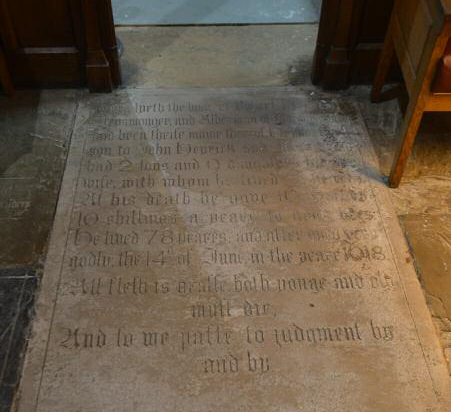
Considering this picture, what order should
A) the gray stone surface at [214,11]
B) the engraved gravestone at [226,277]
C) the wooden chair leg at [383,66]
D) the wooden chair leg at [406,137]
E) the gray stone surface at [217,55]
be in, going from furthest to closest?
the gray stone surface at [214,11] → the gray stone surface at [217,55] → the wooden chair leg at [383,66] → the wooden chair leg at [406,137] → the engraved gravestone at [226,277]

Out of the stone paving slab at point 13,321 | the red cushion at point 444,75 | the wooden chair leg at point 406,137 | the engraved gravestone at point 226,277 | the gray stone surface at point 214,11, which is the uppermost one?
the red cushion at point 444,75

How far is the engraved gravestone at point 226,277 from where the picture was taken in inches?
73.0

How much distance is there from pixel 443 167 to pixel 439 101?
0.54m

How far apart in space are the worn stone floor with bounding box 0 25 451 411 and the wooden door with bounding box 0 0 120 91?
105 mm

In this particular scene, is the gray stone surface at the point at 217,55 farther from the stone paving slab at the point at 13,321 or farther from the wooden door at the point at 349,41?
the stone paving slab at the point at 13,321

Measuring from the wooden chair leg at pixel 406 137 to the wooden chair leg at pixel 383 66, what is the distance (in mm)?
529

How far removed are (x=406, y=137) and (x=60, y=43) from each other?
188cm

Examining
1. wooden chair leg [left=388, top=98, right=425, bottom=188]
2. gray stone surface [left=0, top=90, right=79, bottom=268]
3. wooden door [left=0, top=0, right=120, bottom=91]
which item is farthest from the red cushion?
gray stone surface [left=0, top=90, right=79, bottom=268]

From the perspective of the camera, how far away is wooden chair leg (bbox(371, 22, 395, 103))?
272 centimetres

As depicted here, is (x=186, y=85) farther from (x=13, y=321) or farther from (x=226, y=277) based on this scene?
(x=13, y=321)

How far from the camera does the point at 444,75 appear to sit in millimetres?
2104

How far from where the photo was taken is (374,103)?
3.00m

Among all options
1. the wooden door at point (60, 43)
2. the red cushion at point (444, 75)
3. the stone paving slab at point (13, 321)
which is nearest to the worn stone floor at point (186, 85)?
the stone paving slab at point (13, 321)

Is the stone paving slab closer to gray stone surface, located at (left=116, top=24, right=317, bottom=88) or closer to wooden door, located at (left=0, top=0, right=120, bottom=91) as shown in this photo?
wooden door, located at (left=0, top=0, right=120, bottom=91)
